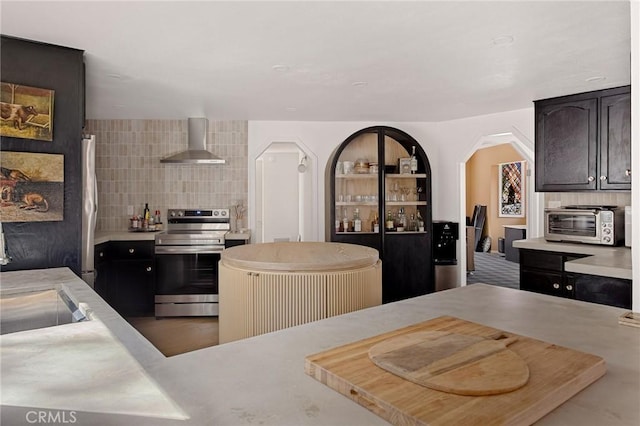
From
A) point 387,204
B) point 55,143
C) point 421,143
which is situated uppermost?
point 421,143

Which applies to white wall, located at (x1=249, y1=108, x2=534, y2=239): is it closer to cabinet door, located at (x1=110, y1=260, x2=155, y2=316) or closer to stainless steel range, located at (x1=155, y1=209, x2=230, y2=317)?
stainless steel range, located at (x1=155, y1=209, x2=230, y2=317)

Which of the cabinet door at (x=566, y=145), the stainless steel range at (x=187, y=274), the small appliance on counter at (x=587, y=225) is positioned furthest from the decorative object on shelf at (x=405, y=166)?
the stainless steel range at (x=187, y=274)

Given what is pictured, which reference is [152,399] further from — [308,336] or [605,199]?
[605,199]

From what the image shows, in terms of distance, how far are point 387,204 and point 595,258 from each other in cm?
251

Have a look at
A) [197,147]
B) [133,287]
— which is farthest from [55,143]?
[197,147]

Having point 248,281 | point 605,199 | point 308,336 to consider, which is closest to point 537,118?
point 605,199

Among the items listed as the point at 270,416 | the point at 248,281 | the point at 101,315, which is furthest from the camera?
the point at 248,281

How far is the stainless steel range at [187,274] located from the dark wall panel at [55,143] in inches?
76.7

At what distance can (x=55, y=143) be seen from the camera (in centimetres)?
257

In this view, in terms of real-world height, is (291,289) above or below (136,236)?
below

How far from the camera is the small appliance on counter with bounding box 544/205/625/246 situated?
11.9 ft

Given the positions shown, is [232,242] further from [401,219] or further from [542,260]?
[542,260]

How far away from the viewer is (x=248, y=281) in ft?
7.43

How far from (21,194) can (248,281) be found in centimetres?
142
